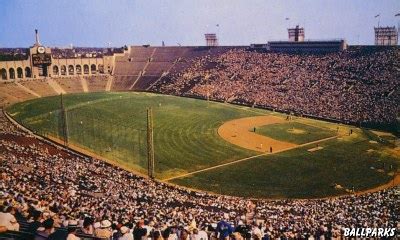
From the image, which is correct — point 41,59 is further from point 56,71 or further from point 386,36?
point 386,36

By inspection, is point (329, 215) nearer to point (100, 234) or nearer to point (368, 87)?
point (100, 234)

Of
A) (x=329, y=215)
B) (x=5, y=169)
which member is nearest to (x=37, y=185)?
(x=5, y=169)

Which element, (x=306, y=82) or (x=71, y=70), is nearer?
(x=306, y=82)

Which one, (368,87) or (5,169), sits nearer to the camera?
(5,169)

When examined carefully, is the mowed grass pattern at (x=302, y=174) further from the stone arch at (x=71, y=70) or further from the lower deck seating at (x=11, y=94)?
the stone arch at (x=71, y=70)

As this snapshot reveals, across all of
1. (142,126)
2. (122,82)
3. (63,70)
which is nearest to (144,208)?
(142,126)

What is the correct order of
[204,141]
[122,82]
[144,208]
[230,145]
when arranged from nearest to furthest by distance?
[144,208], [230,145], [204,141], [122,82]

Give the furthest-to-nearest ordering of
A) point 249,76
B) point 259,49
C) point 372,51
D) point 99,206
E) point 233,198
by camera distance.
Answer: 1. point 259,49
2. point 249,76
3. point 372,51
4. point 233,198
5. point 99,206
